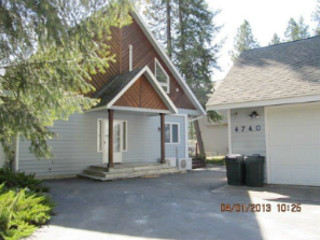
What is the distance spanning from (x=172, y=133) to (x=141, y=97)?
13.7ft

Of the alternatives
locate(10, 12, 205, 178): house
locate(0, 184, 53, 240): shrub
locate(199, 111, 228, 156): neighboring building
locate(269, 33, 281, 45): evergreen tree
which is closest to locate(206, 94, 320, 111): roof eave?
locate(10, 12, 205, 178): house

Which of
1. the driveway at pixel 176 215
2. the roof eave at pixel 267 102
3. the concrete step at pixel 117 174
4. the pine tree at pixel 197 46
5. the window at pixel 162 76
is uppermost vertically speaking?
the pine tree at pixel 197 46

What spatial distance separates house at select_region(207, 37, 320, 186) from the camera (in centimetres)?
851

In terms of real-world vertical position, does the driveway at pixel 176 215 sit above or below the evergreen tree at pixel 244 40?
below

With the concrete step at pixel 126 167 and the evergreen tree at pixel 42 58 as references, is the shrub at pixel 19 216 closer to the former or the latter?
the evergreen tree at pixel 42 58

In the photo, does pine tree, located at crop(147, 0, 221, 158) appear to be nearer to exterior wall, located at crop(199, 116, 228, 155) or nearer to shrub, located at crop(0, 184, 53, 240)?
exterior wall, located at crop(199, 116, 228, 155)

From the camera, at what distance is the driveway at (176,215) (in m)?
4.79

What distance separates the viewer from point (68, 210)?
6.47 meters

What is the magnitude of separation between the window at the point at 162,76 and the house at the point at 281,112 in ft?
17.5

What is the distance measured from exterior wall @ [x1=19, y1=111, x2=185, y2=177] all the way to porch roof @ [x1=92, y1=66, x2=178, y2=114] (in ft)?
4.36

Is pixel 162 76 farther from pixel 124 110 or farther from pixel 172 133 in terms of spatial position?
pixel 124 110

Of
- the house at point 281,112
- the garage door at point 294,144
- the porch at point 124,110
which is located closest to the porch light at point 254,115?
the house at point 281,112

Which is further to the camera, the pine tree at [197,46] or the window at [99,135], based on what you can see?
the pine tree at [197,46]
